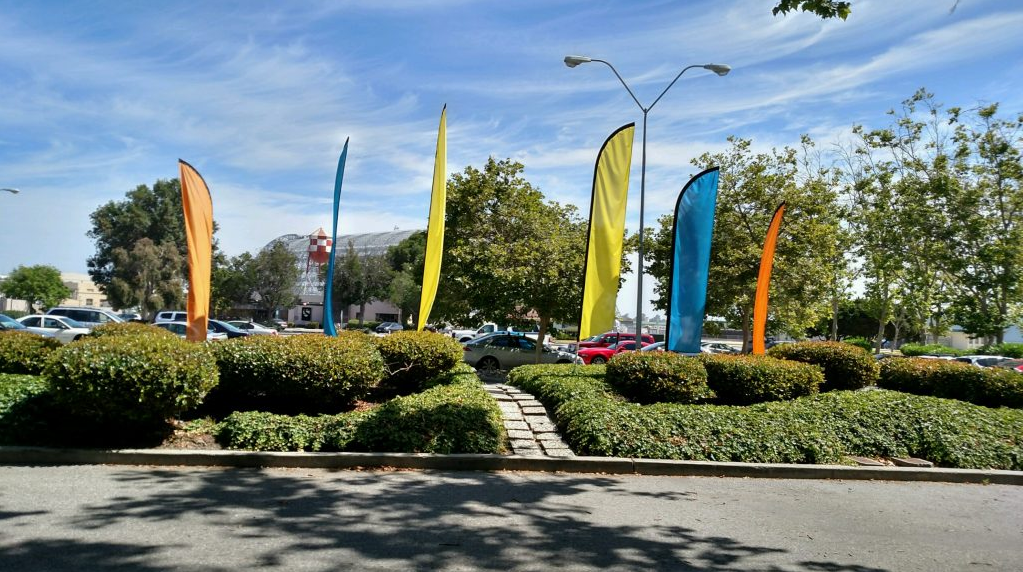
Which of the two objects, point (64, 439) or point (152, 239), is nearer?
point (64, 439)

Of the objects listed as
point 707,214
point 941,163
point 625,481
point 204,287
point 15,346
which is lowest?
point 625,481

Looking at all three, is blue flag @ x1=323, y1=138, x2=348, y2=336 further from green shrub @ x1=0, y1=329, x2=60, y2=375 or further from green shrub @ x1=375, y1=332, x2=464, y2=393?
green shrub @ x1=0, y1=329, x2=60, y2=375

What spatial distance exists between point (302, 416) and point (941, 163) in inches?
950

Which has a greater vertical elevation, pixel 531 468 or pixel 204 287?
pixel 204 287

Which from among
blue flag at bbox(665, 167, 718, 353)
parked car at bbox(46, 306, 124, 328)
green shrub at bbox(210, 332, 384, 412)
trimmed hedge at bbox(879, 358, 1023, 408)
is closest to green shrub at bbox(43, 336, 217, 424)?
green shrub at bbox(210, 332, 384, 412)

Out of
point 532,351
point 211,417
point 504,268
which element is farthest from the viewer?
point 532,351

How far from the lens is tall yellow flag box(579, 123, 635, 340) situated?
13016 millimetres

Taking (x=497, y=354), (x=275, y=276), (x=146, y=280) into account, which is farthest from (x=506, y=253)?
(x=275, y=276)

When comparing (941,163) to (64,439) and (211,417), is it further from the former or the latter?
(64,439)

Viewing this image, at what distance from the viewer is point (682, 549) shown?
17.8 feet

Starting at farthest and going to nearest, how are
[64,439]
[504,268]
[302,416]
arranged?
[504,268] → [302,416] → [64,439]

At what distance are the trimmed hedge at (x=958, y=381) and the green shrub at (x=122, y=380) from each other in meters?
13.6

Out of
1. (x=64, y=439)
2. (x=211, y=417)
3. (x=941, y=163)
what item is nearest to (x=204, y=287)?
(x=211, y=417)

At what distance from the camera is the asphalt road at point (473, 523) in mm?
4844
